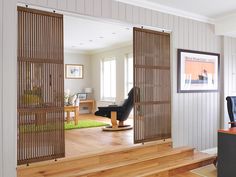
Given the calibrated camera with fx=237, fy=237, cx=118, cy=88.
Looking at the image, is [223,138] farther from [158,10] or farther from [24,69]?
[24,69]

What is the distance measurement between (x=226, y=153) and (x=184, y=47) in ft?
7.02

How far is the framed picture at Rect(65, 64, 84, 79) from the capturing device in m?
9.26

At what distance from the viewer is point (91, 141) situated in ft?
14.9

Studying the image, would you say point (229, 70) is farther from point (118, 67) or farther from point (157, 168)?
point (118, 67)

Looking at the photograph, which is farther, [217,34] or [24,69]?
[217,34]

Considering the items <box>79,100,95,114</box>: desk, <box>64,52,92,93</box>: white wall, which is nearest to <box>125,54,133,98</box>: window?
<box>79,100,95,114</box>: desk

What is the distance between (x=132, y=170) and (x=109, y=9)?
244 centimetres

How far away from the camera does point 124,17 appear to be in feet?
12.3

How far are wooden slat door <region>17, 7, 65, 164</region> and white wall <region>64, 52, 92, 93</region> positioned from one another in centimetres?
612

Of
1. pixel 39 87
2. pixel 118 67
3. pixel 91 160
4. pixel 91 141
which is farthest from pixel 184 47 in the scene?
pixel 118 67

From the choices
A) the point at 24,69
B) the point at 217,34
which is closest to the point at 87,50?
the point at 217,34
